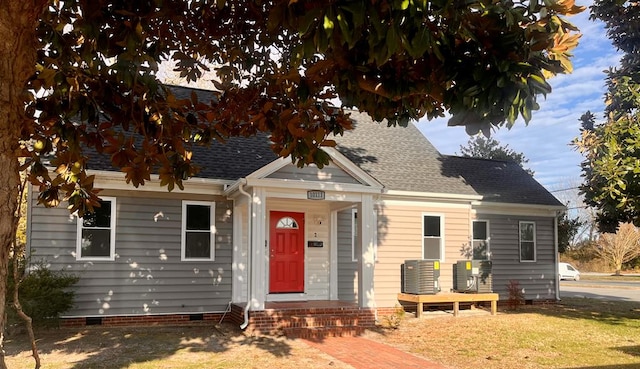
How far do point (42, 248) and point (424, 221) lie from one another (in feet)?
29.5

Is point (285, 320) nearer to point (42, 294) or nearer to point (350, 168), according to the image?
point (350, 168)

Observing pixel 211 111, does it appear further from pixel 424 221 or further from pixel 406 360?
pixel 424 221

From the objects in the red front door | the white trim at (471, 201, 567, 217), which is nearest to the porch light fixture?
the red front door

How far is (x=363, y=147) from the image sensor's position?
1441cm

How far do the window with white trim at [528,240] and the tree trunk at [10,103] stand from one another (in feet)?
48.4

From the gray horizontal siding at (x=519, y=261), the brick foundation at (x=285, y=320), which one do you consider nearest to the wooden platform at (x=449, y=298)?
the gray horizontal siding at (x=519, y=261)

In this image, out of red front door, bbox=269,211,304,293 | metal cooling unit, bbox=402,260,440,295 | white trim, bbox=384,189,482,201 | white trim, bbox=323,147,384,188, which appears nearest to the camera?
white trim, bbox=323,147,384,188

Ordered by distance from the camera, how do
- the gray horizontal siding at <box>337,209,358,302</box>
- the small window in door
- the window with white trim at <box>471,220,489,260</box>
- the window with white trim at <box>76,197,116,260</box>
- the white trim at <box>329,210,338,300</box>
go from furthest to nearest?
the window with white trim at <box>471,220,489,260</box> < the gray horizontal siding at <box>337,209,358,302</box> < the white trim at <box>329,210,338,300</box> < the small window in door < the window with white trim at <box>76,197,116,260</box>

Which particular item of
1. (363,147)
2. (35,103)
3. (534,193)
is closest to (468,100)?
(35,103)

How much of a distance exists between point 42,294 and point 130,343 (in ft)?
6.04

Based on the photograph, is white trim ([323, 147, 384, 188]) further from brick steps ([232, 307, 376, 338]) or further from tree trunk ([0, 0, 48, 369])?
tree trunk ([0, 0, 48, 369])

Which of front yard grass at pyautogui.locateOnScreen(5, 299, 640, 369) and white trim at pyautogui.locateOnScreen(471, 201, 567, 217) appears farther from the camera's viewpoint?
white trim at pyautogui.locateOnScreen(471, 201, 567, 217)

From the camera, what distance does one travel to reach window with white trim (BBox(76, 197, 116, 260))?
10.3 meters

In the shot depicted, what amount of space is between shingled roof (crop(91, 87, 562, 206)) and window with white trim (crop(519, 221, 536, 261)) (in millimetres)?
751
